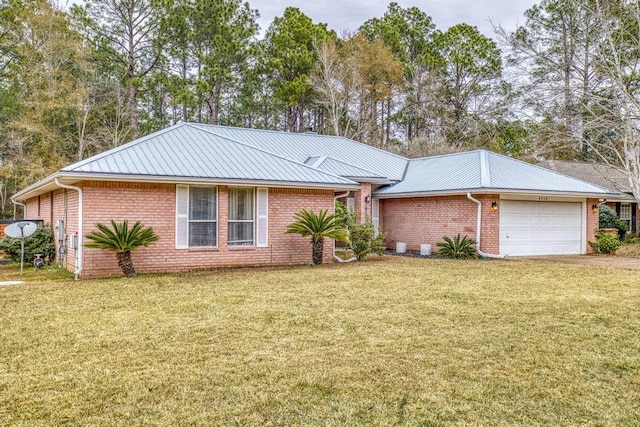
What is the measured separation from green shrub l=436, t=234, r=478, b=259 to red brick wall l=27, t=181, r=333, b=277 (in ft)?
16.2

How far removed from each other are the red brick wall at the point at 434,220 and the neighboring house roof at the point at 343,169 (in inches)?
60.1

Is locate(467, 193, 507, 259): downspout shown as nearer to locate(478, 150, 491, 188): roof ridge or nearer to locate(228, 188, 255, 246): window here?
locate(478, 150, 491, 188): roof ridge

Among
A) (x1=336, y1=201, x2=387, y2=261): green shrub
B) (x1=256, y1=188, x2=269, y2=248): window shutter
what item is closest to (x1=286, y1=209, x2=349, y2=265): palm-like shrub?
(x1=256, y1=188, x2=269, y2=248): window shutter

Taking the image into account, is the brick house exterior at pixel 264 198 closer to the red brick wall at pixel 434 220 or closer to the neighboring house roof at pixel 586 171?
the red brick wall at pixel 434 220

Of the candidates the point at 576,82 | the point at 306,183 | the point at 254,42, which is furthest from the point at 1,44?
the point at 576,82

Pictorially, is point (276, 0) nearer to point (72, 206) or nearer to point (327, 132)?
point (327, 132)

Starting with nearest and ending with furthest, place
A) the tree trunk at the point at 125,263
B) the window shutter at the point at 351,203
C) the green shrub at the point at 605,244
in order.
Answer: the tree trunk at the point at 125,263 < the green shrub at the point at 605,244 < the window shutter at the point at 351,203

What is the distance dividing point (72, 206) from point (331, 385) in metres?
9.93

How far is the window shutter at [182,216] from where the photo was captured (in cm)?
1151

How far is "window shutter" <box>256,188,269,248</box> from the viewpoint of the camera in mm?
12562

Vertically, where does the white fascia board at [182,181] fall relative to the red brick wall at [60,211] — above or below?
above

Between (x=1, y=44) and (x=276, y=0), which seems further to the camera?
(x=276, y=0)

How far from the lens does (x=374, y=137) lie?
1289 inches

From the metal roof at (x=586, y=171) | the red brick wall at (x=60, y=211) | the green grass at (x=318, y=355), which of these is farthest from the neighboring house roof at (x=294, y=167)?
the metal roof at (x=586, y=171)
